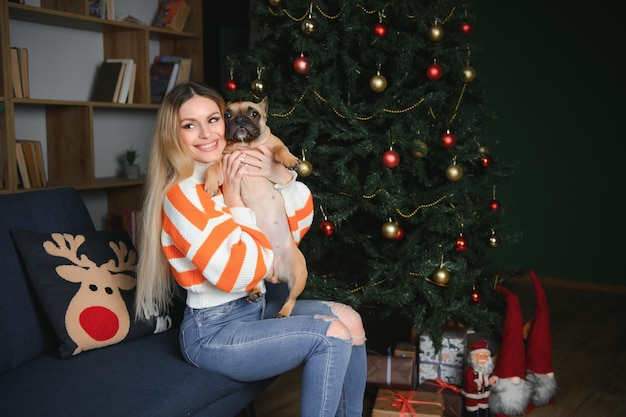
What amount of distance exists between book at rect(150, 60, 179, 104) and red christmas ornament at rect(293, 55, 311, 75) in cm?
172

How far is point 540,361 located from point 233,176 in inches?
66.6

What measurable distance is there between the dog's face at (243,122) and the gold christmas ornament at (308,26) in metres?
0.83

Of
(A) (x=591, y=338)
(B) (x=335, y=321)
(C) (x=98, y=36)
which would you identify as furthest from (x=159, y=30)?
(A) (x=591, y=338)

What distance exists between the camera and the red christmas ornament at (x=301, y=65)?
101 inches

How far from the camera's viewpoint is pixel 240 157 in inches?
70.2

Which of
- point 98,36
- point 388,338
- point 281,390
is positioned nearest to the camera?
point 281,390

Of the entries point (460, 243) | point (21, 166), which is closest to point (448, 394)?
point (460, 243)

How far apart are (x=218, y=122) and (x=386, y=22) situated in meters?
1.20

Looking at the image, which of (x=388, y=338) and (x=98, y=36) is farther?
(x=98, y=36)

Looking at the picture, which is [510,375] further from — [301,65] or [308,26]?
[308,26]

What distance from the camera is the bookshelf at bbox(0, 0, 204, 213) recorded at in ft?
10.5

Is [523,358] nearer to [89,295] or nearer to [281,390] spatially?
[281,390]

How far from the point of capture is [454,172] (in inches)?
101

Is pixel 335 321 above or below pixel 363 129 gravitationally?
below
